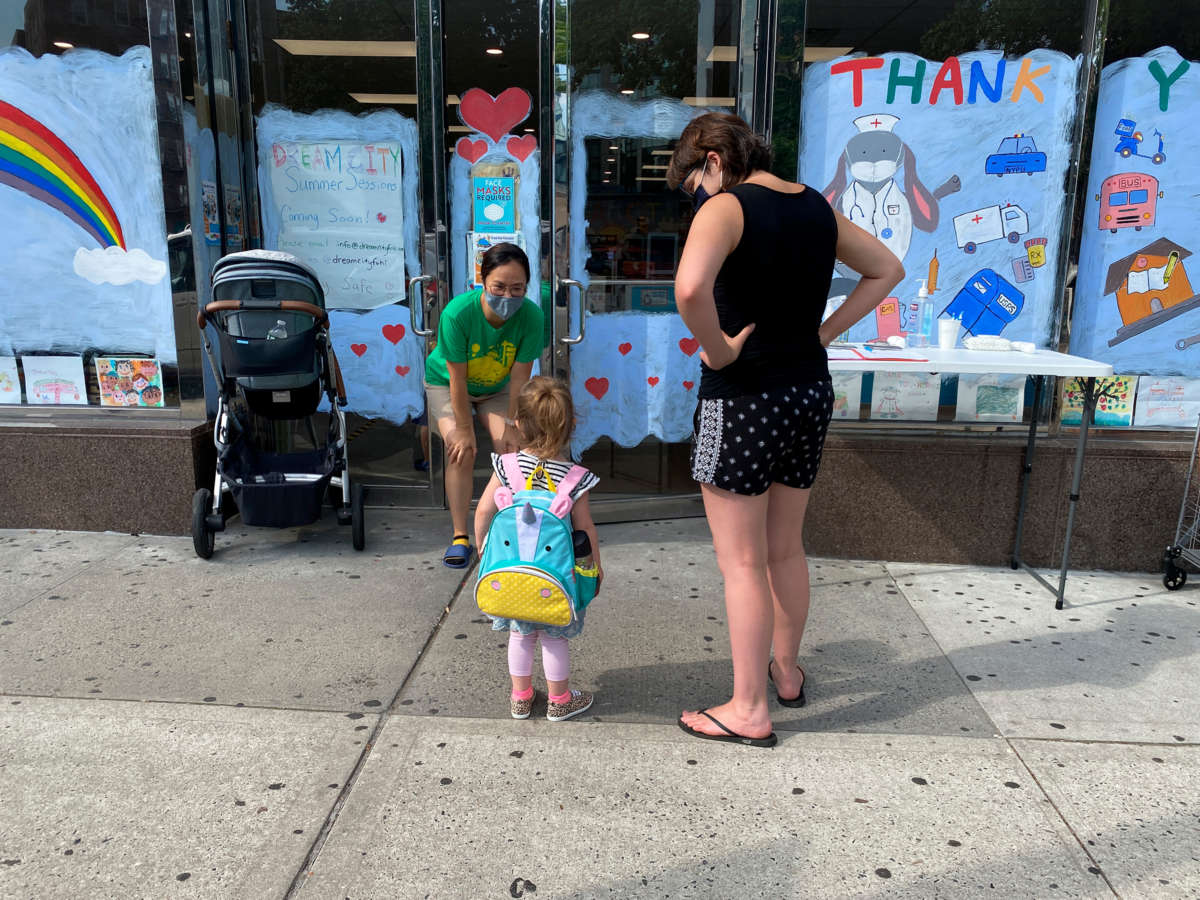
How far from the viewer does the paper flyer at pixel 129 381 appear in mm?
4816

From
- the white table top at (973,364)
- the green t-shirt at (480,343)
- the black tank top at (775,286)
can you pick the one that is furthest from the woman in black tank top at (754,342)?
the green t-shirt at (480,343)

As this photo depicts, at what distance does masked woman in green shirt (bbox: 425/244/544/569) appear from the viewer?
3.87 meters

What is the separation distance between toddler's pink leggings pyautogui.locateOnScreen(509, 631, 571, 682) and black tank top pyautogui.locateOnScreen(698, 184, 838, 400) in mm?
952

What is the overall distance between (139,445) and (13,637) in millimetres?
1366

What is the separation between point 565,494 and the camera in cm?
271

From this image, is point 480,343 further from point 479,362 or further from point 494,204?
point 494,204

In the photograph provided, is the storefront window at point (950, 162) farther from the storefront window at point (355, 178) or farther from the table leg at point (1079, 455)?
the storefront window at point (355, 178)

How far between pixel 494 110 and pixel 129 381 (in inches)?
96.9

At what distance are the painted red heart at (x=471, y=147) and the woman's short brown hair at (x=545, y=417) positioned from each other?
2.52m

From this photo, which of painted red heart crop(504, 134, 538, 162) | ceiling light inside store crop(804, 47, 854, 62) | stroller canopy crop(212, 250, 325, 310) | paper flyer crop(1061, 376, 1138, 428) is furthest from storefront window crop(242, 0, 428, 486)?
paper flyer crop(1061, 376, 1138, 428)

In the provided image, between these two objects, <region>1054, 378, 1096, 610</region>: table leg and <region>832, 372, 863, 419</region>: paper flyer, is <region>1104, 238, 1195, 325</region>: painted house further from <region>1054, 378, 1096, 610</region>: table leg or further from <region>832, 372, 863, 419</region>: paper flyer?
<region>832, 372, 863, 419</region>: paper flyer

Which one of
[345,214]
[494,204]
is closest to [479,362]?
[494,204]

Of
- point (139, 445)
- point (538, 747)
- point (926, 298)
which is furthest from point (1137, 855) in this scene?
point (139, 445)

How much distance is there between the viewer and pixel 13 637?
351 cm
